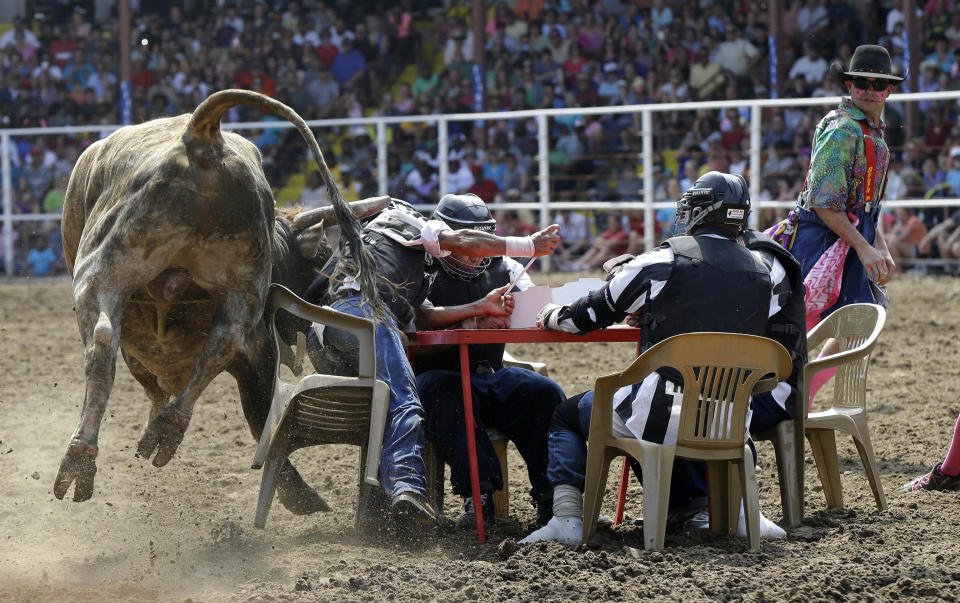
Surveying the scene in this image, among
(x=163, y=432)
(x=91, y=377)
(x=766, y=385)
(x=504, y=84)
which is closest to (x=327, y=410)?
(x=163, y=432)

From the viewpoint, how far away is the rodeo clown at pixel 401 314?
433cm

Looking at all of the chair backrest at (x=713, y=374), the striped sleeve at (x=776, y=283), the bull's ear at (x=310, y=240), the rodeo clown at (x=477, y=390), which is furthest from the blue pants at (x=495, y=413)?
the striped sleeve at (x=776, y=283)

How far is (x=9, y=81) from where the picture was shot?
17938 mm

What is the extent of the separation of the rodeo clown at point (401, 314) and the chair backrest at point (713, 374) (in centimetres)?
78

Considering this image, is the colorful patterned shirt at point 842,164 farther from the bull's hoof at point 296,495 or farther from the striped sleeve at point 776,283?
the bull's hoof at point 296,495

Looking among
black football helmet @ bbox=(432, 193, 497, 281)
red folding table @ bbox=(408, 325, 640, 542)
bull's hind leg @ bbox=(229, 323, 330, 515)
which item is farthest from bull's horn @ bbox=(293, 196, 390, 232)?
red folding table @ bbox=(408, 325, 640, 542)

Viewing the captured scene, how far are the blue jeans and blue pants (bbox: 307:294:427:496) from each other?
0.50 metres

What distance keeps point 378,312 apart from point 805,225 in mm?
2299

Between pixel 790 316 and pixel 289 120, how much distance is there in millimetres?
1945

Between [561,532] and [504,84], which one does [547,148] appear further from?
[561,532]

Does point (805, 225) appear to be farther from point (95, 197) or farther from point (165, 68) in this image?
point (165, 68)

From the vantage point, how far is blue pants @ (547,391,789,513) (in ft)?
14.4

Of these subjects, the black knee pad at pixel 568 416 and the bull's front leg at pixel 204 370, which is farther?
the black knee pad at pixel 568 416

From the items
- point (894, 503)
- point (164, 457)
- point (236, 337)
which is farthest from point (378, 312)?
point (894, 503)
